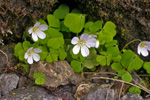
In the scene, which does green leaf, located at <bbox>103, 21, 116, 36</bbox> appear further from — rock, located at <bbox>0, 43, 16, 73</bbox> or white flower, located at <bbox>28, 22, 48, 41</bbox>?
rock, located at <bbox>0, 43, 16, 73</bbox>

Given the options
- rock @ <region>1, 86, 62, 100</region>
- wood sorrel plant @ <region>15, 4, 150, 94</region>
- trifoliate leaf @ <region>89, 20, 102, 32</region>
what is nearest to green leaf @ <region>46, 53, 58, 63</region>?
wood sorrel plant @ <region>15, 4, 150, 94</region>

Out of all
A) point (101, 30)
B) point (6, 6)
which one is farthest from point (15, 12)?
point (101, 30)

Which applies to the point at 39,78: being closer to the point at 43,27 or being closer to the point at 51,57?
the point at 51,57

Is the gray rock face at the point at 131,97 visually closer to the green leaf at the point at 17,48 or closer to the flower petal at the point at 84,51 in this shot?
the flower petal at the point at 84,51

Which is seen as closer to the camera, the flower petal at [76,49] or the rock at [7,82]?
the rock at [7,82]

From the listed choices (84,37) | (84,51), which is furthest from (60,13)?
(84,51)

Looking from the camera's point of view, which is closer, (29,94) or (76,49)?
(29,94)

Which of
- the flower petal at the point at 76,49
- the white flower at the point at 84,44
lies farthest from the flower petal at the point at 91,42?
the flower petal at the point at 76,49

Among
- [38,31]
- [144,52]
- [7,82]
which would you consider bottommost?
[7,82]
